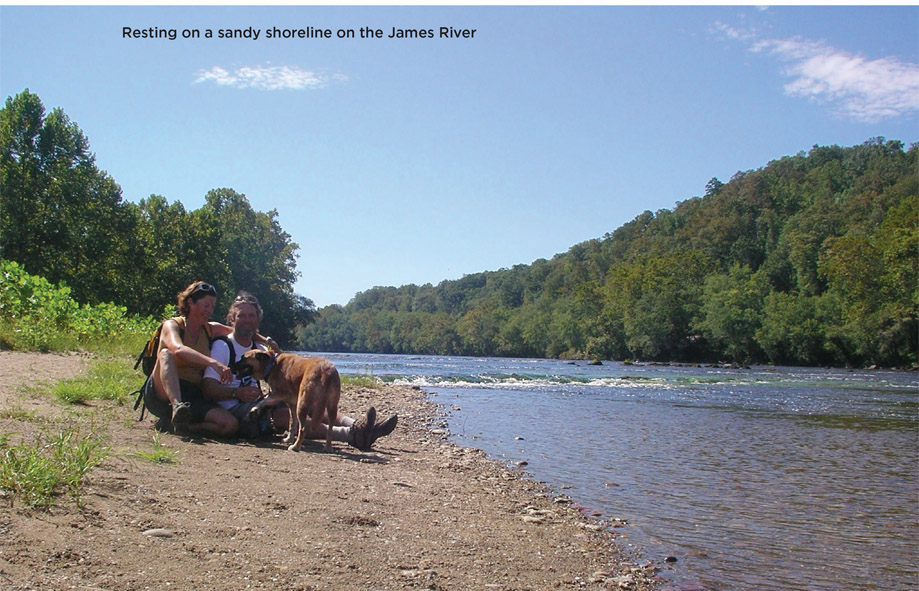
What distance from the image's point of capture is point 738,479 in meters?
8.37

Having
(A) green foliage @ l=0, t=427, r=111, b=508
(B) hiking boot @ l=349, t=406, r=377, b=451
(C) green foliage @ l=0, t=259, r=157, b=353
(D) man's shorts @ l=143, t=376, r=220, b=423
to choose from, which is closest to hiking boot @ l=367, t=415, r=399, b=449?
(B) hiking boot @ l=349, t=406, r=377, b=451

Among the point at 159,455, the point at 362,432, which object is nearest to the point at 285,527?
→ the point at 159,455

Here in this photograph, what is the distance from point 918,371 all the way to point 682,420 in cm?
4022

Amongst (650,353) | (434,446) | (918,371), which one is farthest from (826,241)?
(434,446)

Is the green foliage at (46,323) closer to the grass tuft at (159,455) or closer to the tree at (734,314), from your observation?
the grass tuft at (159,455)

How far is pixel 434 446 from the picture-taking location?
31.1 ft

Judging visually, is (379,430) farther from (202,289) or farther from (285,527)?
(285,527)

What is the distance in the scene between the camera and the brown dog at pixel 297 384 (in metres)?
6.99

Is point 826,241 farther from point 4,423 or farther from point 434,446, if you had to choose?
point 4,423

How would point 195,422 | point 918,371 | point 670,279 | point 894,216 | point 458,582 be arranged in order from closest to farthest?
point 458,582 → point 195,422 → point 918,371 → point 894,216 → point 670,279

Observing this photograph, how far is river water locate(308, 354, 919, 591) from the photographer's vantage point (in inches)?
206

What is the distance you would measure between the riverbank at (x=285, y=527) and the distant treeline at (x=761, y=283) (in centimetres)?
5308

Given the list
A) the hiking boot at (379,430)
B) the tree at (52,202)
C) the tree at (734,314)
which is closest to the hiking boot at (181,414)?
the hiking boot at (379,430)

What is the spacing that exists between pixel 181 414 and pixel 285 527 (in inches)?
92.4
